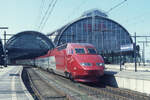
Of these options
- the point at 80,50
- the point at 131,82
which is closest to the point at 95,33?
the point at 80,50

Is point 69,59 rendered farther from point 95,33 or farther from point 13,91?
point 95,33

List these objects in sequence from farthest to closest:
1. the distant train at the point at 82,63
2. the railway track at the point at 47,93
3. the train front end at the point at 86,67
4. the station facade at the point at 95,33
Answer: the station facade at the point at 95,33 < the distant train at the point at 82,63 < the train front end at the point at 86,67 < the railway track at the point at 47,93

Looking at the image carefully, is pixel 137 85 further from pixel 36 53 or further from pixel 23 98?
pixel 36 53

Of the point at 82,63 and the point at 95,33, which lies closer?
the point at 82,63

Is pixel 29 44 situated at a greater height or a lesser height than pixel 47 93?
greater

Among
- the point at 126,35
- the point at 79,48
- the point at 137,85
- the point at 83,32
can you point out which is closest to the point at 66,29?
the point at 83,32

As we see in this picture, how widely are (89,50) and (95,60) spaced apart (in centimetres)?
193

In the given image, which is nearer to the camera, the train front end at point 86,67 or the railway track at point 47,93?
the railway track at point 47,93

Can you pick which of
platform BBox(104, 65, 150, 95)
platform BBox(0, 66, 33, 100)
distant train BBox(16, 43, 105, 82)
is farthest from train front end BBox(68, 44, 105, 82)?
platform BBox(0, 66, 33, 100)

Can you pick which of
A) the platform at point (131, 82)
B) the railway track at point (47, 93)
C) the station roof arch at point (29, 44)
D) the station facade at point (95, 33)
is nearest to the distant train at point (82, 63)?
the platform at point (131, 82)

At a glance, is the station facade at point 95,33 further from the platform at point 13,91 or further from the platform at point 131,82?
the platform at point 13,91

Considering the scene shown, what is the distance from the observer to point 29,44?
83.2 metres

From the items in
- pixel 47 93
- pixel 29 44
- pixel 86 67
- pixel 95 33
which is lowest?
pixel 47 93

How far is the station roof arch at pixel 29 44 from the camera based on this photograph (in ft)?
241
